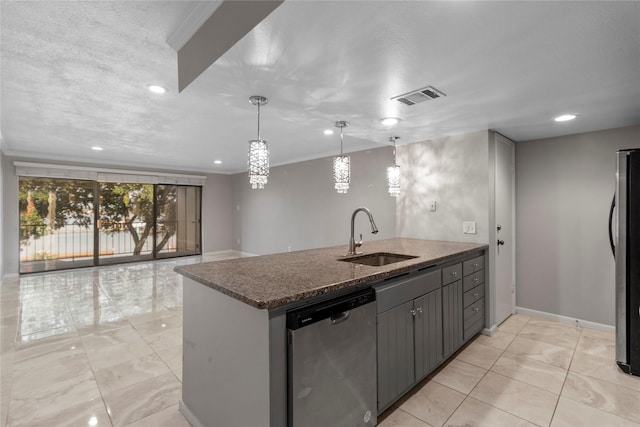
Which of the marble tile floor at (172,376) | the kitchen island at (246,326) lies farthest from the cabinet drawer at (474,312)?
the kitchen island at (246,326)

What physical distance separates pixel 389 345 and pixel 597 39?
6.54ft

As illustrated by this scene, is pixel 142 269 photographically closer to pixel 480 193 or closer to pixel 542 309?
pixel 480 193

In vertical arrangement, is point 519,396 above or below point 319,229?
below

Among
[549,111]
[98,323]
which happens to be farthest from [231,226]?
[549,111]

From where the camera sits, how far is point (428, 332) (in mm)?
2211

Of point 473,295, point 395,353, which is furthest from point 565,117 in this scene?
point 395,353

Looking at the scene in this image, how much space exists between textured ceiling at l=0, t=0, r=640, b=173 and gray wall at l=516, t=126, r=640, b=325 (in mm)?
246

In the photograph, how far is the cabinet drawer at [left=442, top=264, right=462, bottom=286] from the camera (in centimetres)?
245

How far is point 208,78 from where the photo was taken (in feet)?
6.58

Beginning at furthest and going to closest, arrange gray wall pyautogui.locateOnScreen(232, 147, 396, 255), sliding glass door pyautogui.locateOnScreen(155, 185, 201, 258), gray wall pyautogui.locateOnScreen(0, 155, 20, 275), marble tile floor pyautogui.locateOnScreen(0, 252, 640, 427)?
sliding glass door pyautogui.locateOnScreen(155, 185, 201, 258) → gray wall pyautogui.locateOnScreen(0, 155, 20, 275) → gray wall pyautogui.locateOnScreen(232, 147, 396, 255) → marble tile floor pyautogui.locateOnScreen(0, 252, 640, 427)

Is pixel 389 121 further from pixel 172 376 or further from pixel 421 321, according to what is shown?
pixel 172 376

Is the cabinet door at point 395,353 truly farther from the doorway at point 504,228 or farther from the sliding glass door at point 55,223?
the sliding glass door at point 55,223

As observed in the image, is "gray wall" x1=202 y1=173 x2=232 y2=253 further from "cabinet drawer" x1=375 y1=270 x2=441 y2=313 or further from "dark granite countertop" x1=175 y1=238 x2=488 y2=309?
"cabinet drawer" x1=375 y1=270 x2=441 y2=313

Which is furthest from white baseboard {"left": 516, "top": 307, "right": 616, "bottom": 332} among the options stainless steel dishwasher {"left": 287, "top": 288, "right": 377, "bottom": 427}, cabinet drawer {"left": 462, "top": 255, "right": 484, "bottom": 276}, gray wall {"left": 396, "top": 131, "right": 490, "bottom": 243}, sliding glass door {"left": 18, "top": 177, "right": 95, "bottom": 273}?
sliding glass door {"left": 18, "top": 177, "right": 95, "bottom": 273}
